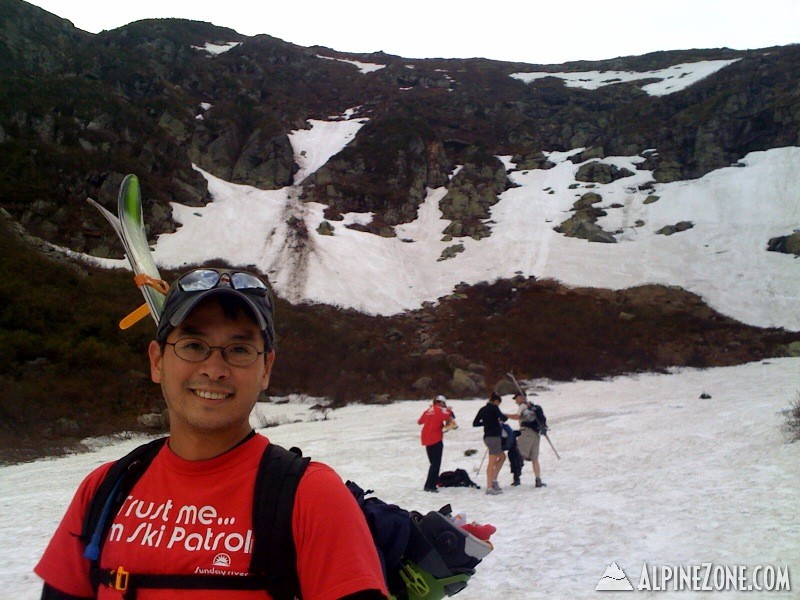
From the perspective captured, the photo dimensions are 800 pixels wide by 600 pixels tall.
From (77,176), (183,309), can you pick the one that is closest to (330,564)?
(183,309)

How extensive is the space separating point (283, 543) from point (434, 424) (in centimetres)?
750

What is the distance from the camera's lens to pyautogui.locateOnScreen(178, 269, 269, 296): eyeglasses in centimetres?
163

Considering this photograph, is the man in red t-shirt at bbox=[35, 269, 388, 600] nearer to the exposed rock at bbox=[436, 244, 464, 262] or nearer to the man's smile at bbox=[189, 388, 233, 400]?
the man's smile at bbox=[189, 388, 233, 400]

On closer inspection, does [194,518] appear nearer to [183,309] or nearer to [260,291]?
[183,309]

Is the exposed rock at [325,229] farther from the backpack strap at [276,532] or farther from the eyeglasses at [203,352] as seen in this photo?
the backpack strap at [276,532]

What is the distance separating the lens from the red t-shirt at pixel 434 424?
852cm

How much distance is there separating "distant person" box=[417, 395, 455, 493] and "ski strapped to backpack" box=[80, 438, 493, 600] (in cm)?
665

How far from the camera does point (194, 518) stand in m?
1.42

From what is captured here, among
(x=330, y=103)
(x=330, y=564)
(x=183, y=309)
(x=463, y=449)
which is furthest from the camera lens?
(x=330, y=103)

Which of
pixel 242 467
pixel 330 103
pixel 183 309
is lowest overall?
pixel 242 467

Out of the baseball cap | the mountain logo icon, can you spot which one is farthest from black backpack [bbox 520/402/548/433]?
the baseball cap

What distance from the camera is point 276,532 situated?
1.30 m

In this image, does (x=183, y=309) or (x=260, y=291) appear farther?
(x=260, y=291)

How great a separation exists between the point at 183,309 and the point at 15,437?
565 inches
